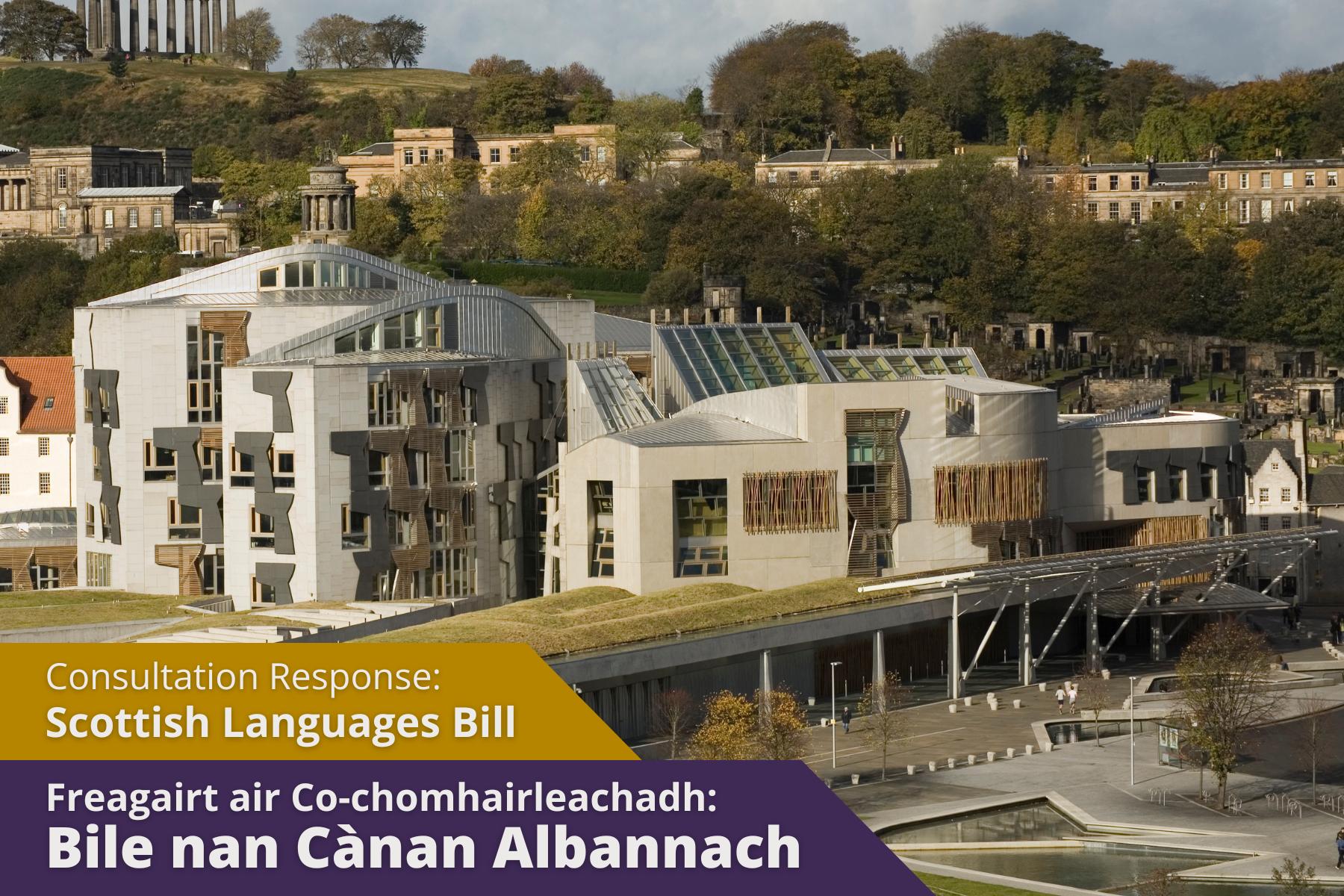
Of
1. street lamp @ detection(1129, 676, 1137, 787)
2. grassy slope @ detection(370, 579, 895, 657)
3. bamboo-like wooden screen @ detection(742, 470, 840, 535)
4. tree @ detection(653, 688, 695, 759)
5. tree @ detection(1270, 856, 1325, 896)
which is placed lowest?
tree @ detection(1270, 856, 1325, 896)

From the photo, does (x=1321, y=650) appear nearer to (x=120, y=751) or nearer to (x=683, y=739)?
(x=683, y=739)

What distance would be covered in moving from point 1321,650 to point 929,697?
21.9 metres

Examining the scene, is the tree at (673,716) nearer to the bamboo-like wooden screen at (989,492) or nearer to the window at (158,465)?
the bamboo-like wooden screen at (989,492)

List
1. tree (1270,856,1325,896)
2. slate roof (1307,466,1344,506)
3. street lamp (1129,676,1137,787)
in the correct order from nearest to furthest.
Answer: tree (1270,856,1325,896), street lamp (1129,676,1137,787), slate roof (1307,466,1344,506)

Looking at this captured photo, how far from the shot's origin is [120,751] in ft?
165

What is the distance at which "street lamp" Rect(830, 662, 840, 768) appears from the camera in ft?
283

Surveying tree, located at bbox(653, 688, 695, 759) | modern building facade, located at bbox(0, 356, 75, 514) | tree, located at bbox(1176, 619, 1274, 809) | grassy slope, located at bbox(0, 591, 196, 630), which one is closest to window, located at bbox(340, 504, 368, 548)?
grassy slope, located at bbox(0, 591, 196, 630)

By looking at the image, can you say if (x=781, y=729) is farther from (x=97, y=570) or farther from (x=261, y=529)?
(x=97, y=570)

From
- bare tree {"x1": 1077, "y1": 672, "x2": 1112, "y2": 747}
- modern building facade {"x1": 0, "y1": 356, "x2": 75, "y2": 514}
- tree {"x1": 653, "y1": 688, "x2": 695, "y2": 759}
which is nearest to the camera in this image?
tree {"x1": 653, "y1": 688, "x2": 695, "y2": 759}

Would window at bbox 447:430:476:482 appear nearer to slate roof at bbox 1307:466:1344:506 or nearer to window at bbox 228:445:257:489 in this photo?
window at bbox 228:445:257:489

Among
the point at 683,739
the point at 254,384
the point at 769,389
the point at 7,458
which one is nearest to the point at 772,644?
the point at 683,739

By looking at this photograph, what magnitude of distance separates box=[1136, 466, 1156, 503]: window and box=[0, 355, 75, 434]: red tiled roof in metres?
52.4

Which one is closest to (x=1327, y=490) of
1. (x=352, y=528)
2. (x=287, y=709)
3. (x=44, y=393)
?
(x=352, y=528)

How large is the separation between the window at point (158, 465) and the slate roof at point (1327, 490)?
197 ft
